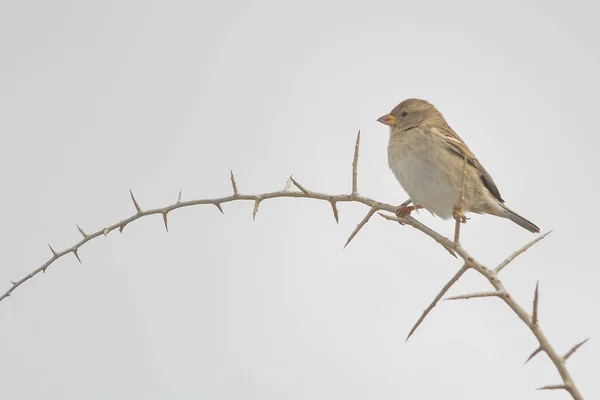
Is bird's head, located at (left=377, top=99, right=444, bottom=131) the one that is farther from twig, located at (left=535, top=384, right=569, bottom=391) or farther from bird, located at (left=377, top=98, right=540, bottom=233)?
twig, located at (left=535, top=384, right=569, bottom=391)

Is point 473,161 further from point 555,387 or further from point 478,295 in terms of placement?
point 555,387

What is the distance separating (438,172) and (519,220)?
103cm

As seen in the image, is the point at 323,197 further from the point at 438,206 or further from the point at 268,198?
the point at 438,206

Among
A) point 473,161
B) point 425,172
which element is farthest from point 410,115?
point 425,172

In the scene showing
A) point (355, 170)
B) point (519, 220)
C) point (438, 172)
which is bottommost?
point (355, 170)

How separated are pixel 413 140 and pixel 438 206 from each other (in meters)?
0.68

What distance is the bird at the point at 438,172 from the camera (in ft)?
21.0

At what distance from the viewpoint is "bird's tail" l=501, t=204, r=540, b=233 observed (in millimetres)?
6809

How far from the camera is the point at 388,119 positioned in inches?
288

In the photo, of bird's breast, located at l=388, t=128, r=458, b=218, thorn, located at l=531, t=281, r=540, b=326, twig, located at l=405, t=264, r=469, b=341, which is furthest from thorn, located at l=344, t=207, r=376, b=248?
bird's breast, located at l=388, t=128, r=458, b=218

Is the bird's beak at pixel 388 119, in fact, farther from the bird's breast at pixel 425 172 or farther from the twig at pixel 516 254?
the twig at pixel 516 254

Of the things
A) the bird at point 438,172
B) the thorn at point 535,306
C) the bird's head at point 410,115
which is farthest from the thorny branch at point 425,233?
the bird's head at point 410,115

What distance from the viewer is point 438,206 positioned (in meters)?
6.46

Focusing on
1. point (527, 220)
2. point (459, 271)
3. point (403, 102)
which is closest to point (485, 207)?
point (527, 220)
